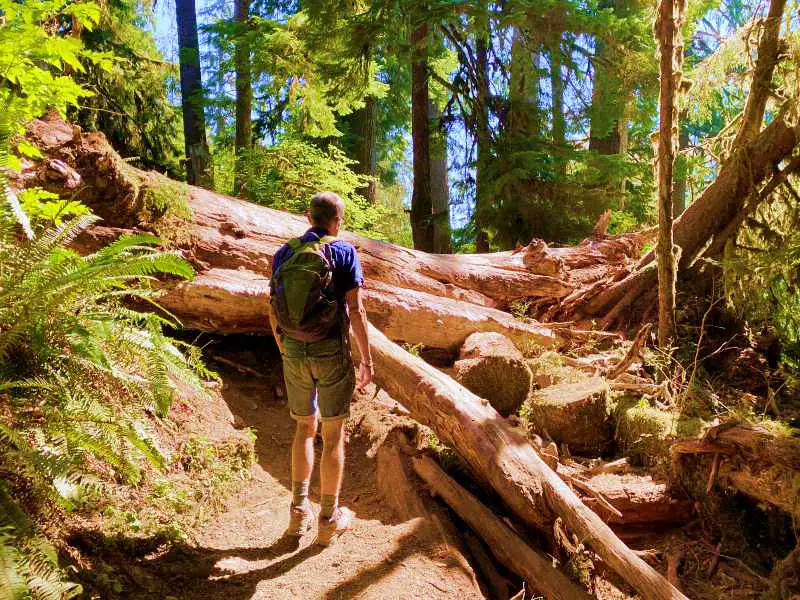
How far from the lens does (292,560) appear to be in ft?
12.5

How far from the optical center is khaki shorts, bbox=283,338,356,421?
3.87 meters

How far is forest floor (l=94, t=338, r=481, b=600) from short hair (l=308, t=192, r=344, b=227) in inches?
88.8

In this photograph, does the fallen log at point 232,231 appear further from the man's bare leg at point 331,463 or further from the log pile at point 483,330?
the man's bare leg at point 331,463

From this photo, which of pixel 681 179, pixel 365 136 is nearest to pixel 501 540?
pixel 681 179

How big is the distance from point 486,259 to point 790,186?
13.2 feet

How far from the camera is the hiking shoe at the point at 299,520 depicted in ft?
13.3

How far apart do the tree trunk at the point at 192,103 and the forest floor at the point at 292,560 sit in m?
8.00

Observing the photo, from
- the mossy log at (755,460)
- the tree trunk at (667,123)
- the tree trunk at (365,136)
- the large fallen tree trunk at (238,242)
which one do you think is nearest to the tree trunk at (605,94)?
the large fallen tree trunk at (238,242)

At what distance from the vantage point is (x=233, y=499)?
15.4 ft

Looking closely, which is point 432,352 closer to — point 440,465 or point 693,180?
point 440,465

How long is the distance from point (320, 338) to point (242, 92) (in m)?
9.60

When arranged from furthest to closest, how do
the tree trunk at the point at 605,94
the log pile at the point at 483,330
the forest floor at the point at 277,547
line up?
the tree trunk at the point at 605,94 → the log pile at the point at 483,330 → the forest floor at the point at 277,547

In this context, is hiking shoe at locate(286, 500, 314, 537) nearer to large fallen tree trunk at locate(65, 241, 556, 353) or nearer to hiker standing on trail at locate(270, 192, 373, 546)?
hiker standing on trail at locate(270, 192, 373, 546)

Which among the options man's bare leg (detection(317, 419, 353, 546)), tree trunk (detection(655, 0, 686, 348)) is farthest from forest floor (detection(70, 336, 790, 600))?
tree trunk (detection(655, 0, 686, 348))
